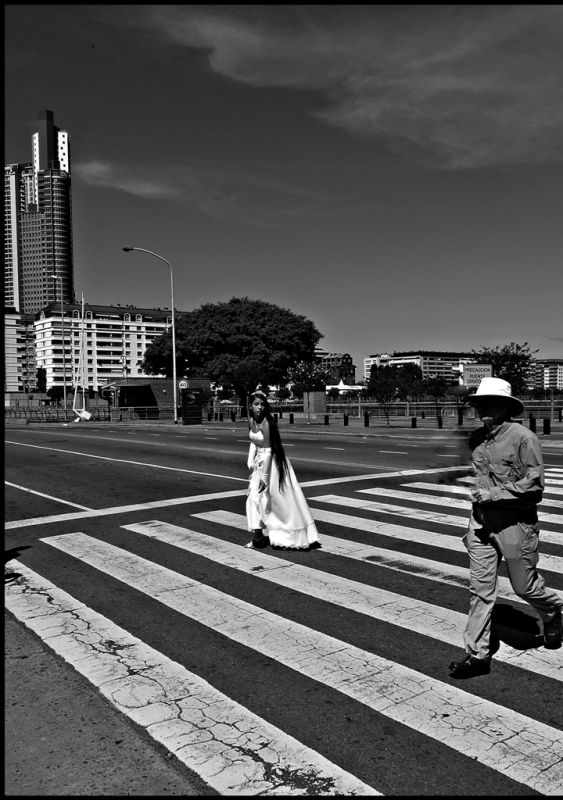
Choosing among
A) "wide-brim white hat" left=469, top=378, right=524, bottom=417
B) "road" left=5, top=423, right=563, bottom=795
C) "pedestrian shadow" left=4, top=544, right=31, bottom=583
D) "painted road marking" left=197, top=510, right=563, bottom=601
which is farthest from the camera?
"pedestrian shadow" left=4, top=544, right=31, bottom=583

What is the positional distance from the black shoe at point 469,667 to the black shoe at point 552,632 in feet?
2.27

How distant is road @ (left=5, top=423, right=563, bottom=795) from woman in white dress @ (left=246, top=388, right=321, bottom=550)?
0.24 meters

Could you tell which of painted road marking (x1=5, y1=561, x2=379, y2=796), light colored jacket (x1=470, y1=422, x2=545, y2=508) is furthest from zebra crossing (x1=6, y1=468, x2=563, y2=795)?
light colored jacket (x1=470, y1=422, x2=545, y2=508)

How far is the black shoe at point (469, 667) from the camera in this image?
167 inches

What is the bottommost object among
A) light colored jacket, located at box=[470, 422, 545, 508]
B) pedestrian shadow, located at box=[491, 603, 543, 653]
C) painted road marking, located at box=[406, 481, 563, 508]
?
pedestrian shadow, located at box=[491, 603, 543, 653]

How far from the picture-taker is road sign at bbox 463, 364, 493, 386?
1093 inches

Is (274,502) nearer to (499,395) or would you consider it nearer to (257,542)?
(257,542)

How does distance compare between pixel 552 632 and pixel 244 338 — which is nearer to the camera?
pixel 552 632

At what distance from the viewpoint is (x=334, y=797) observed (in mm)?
3039

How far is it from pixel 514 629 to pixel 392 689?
1.44 meters

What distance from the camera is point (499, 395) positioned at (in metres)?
4.46

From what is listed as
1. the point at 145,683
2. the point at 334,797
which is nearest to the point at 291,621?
the point at 145,683

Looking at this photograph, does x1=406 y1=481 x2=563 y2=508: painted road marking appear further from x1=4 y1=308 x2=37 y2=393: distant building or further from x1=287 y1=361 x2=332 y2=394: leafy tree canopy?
x1=4 y1=308 x2=37 y2=393: distant building

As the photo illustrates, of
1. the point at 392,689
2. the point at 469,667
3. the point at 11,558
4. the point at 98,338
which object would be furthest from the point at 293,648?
the point at 98,338
